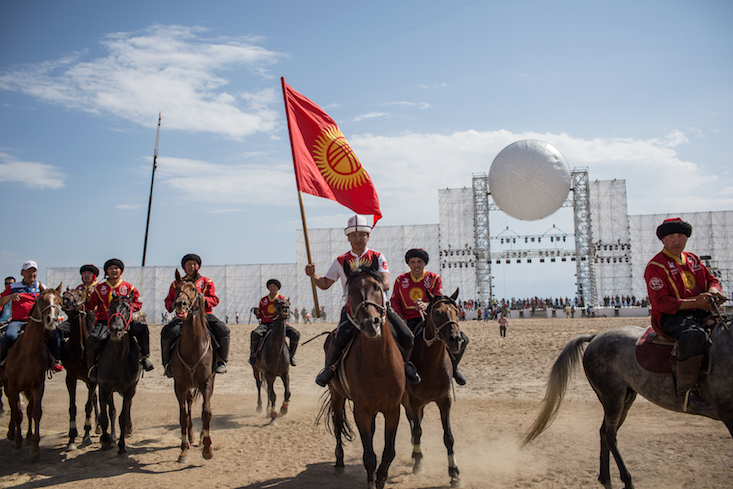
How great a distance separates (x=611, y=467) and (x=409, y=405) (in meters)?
2.79

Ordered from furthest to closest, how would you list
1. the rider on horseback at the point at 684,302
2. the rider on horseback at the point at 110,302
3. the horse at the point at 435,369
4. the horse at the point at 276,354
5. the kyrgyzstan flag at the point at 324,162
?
the horse at the point at 276,354 < the rider on horseback at the point at 110,302 < the kyrgyzstan flag at the point at 324,162 < the horse at the point at 435,369 < the rider on horseback at the point at 684,302

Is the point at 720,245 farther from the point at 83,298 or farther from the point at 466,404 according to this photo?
the point at 83,298

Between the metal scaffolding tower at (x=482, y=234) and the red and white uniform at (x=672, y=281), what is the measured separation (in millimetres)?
42131

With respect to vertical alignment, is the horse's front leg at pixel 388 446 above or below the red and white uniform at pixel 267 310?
below

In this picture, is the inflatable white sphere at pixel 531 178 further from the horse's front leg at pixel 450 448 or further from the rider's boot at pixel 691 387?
the rider's boot at pixel 691 387

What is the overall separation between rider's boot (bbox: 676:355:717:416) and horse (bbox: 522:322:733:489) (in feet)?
0.21

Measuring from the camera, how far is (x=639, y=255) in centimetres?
5072

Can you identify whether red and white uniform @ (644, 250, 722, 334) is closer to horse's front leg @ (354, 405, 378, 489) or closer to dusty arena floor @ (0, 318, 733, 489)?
dusty arena floor @ (0, 318, 733, 489)

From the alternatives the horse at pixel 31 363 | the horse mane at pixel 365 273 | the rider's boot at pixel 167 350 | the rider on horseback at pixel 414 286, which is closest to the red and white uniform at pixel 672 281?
the rider on horseback at pixel 414 286

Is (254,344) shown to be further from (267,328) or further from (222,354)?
(222,354)

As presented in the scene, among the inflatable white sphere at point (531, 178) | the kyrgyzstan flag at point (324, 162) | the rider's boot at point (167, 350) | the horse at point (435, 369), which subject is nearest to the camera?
the horse at point (435, 369)

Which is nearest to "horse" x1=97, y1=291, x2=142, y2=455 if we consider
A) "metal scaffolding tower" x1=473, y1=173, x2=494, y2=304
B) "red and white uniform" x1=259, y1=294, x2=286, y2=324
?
"red and white uniform" x1=259, y1=294, x2=286, y2=324

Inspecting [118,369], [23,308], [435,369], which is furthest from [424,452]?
[23,308]

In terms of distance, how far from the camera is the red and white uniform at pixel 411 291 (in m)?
7.47
